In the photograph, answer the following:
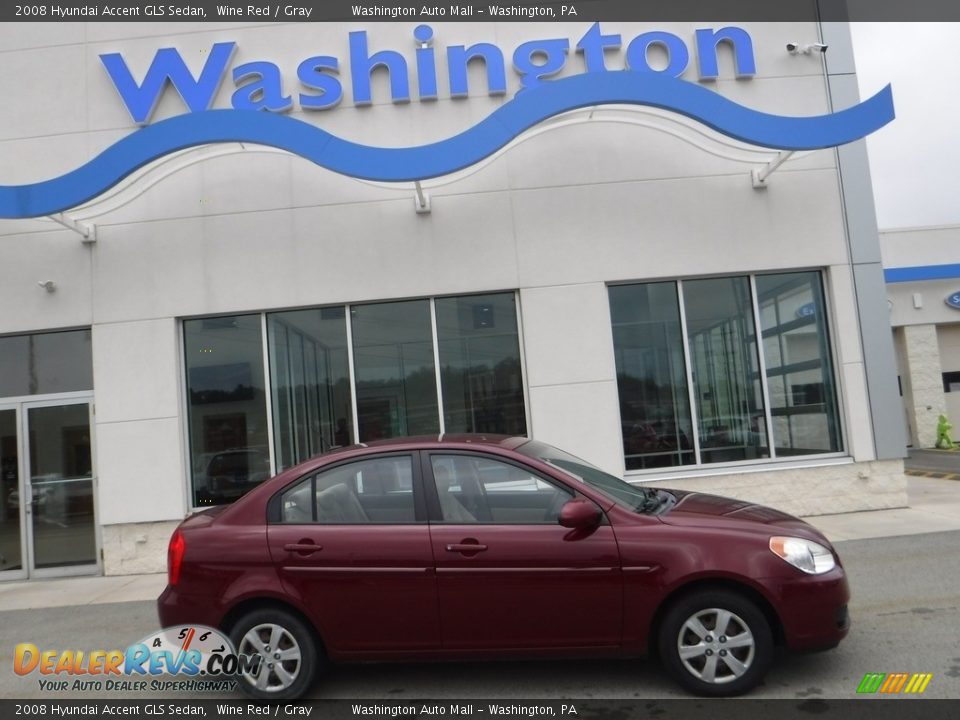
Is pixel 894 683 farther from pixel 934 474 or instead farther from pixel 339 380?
pixel 934 474

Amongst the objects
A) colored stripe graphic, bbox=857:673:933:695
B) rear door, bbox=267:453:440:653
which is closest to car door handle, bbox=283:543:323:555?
rear door, bbox=267:453:440:653

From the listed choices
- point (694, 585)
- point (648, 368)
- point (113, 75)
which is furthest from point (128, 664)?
point (113, 75)

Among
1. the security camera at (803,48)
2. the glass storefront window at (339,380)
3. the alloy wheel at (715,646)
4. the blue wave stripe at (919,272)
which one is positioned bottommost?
A: the alloy wheel at (715,646)

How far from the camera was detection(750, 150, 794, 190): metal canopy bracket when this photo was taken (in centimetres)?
911

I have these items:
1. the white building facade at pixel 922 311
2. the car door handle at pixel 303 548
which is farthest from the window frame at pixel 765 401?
the white building facade at pixel 922 311

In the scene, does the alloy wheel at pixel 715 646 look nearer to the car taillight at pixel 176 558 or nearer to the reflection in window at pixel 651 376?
the car taillight at pixel 176 558

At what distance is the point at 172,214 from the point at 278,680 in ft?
23.0

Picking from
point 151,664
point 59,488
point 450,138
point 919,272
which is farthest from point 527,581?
point 919,272

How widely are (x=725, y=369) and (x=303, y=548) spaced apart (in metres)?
6.87

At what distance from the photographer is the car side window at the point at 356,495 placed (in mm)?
4481

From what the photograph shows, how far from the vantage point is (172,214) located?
958 cm

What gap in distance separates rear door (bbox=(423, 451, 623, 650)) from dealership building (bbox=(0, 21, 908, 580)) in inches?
194

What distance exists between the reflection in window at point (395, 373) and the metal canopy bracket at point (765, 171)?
4.47m

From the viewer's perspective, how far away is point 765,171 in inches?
367
